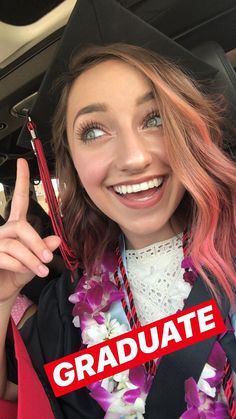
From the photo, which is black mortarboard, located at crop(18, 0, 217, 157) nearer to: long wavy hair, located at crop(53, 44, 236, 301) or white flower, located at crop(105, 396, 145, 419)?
long wavy hair, located at crop(53, 44, 236, 301)

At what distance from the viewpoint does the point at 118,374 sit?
896mm

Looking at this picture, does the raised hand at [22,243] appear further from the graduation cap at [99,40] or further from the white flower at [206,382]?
the white flower at [206,382]

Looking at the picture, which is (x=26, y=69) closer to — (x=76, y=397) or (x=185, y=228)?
(x=185, y=228)

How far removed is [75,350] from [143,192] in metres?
0.45

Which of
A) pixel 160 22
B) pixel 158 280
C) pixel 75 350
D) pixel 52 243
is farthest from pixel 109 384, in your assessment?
pixel 160 22

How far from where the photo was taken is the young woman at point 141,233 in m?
0.82

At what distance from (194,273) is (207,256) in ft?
0.18

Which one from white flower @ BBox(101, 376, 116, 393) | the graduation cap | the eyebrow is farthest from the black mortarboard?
white flower @ BBox(101, 376, 116, 393)

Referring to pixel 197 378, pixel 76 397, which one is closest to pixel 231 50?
pixel 197 378

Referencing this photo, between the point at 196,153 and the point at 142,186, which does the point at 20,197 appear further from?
the point at 196,153

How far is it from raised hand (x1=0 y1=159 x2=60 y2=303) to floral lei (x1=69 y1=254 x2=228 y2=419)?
0.74 ft

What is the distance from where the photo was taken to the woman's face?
880mm

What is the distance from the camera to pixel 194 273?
90 centimetres

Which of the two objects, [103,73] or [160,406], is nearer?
[160,406]
